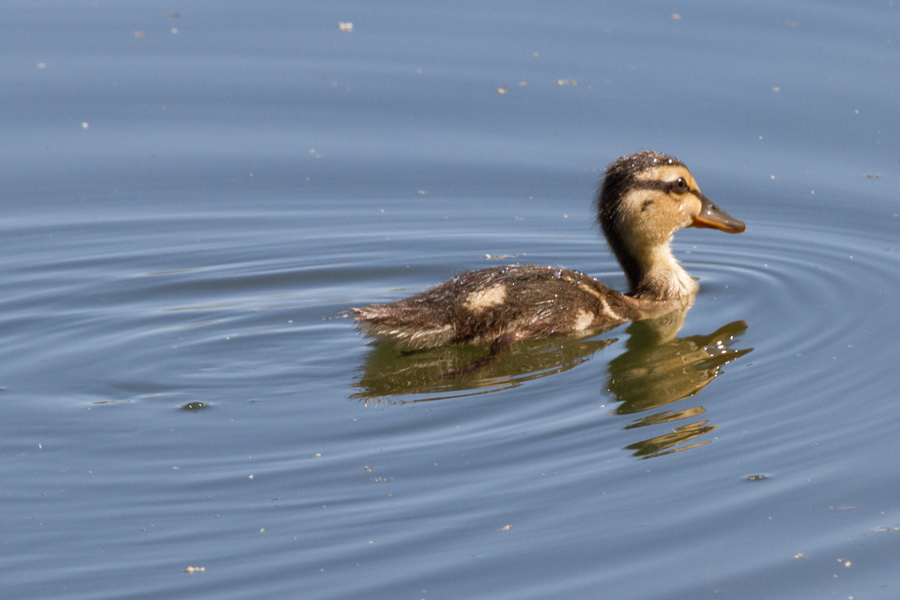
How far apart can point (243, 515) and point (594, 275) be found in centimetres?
355

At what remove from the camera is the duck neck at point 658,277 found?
7004mm

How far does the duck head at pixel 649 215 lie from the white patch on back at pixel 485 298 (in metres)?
1.11

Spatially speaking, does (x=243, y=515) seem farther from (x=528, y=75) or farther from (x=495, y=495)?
(x=528, y=75)

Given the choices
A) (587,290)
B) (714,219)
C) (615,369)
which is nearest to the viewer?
(615,369)

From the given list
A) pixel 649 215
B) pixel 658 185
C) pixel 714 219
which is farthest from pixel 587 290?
pixel 714 219

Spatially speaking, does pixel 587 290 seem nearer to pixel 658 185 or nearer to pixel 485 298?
pixel 485 298

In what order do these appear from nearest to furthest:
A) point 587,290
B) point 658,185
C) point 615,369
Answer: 1. point 615,369
2. point 587,290
3. point 658,185

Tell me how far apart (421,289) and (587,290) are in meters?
1.08

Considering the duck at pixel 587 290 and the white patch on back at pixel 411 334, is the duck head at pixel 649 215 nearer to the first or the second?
the duck at pixel 587 290

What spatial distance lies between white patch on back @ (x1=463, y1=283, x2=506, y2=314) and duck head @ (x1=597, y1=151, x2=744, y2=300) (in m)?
1.11

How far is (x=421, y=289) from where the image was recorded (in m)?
7.16

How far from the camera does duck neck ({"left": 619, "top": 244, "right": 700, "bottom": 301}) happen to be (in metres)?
7.00

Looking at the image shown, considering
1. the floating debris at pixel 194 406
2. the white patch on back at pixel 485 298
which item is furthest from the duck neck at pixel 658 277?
the floating debris at pixel 194 406

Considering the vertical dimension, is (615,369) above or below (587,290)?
below
